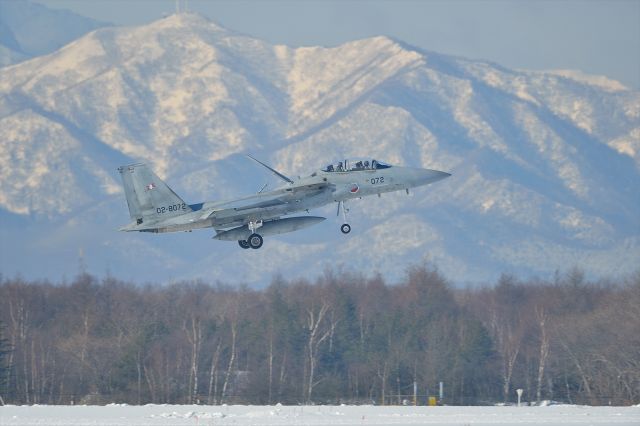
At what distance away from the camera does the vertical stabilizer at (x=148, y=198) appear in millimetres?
47250

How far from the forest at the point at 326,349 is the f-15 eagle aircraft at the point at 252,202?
13.6m

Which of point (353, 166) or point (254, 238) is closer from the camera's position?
point (254, 238)

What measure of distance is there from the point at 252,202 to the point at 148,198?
11.9 feet

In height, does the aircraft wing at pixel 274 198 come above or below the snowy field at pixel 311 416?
above

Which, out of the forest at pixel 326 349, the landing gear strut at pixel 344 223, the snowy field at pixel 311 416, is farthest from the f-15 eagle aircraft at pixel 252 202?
the forest at pixel 326 349

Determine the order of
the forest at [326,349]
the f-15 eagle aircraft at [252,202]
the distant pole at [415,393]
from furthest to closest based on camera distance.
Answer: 1. the forest at [326,349]
2. the distant pole at [415,393]
3. the f-15 eagle aircraft at [252,202]

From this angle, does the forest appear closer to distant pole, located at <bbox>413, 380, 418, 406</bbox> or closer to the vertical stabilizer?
distant pole, located at <bbox>413, 380, 418, 406</bbox>

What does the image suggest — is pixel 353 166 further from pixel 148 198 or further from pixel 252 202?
pixel 148 198

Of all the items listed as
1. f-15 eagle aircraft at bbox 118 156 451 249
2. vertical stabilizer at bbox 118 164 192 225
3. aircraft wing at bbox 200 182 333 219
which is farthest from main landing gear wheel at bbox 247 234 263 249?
vertical stabilizer at bbox 118 164 192 225

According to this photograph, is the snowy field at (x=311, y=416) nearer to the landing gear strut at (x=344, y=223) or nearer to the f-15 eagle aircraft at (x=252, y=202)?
the landing gear strut at (x=344, y=223)

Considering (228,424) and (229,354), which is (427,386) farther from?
(228,424)

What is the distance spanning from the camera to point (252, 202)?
155 feet

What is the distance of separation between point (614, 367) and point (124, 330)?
2934cm

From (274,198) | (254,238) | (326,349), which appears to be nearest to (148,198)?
(254,238)
